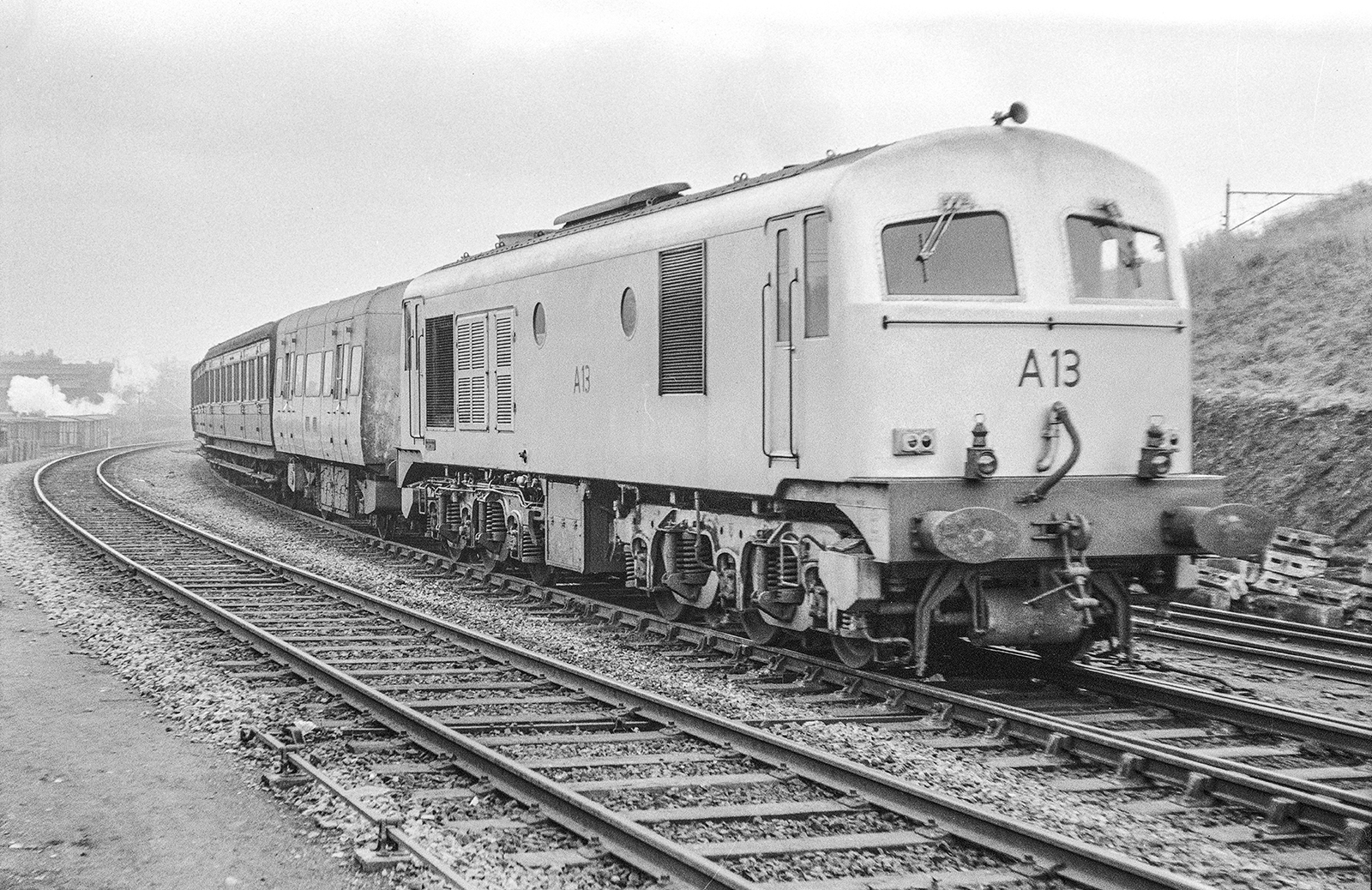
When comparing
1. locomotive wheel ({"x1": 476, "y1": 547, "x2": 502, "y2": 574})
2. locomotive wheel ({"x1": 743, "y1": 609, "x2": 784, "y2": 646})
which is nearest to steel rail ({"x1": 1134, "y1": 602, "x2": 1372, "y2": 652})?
locomotive wheel ({"x1": 743, "y1": 609, "x2": 784, "y2": 646})

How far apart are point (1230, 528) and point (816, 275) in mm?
3025

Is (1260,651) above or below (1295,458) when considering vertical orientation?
below

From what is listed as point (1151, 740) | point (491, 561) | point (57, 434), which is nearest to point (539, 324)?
point (491, 561)

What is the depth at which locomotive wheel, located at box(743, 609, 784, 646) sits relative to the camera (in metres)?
10.6

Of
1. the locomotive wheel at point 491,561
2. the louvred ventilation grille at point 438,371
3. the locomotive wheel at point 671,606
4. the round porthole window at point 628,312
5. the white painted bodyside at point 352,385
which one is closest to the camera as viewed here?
the round porthole window at point 628,312

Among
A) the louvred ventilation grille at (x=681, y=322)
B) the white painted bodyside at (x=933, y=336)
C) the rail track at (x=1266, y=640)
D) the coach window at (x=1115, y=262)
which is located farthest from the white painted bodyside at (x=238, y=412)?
the coach window at (x=1115, y=262)

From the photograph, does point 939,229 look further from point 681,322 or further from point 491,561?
point 491,561

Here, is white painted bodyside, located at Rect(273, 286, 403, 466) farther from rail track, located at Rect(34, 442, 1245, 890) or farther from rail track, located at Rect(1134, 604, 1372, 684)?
rail track, located at Rect(1134, 604, 1372, 684)

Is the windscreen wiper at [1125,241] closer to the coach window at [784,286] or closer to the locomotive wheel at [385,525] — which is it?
the coach window at [784,286]

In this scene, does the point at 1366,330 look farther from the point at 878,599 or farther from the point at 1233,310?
the point at 878,599

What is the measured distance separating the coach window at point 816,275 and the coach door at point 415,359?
28.5 feet

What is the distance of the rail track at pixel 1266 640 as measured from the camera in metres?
10.2

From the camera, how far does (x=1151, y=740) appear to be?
7.77 meters

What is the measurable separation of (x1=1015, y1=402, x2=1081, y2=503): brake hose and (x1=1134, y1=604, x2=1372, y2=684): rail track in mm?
2081
